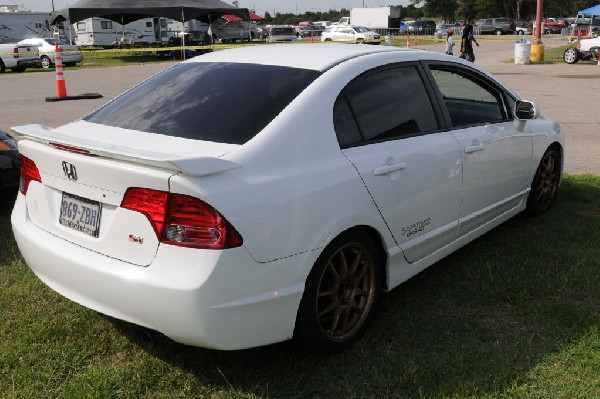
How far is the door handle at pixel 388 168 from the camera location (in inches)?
125

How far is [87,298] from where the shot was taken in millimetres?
2814

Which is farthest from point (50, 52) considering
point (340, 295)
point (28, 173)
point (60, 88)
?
point (340, 295)

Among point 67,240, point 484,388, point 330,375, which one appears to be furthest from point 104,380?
point 484,388

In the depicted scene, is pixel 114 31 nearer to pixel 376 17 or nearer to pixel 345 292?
pixel 376 17

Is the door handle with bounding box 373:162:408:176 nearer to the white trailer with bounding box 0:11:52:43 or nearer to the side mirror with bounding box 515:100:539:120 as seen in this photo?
the side mirror with bounding box 515:100:539:120

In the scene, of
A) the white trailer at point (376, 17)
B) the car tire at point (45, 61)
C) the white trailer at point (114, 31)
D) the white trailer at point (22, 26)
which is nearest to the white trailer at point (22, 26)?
the white trailer at point (22, 26)

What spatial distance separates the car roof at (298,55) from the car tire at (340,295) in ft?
3.25

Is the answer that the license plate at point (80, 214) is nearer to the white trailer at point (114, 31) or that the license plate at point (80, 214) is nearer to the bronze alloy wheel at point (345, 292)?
the bronze alloy wheel at point (345, 292)

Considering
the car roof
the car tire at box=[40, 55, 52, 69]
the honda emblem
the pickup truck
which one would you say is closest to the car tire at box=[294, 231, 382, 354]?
the car roof

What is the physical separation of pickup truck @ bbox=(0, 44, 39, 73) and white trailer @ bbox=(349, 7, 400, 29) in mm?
40296

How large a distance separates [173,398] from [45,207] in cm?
113

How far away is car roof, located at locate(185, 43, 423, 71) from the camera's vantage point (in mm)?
3404

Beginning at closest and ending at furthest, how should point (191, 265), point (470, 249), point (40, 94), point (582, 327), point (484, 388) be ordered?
point (191, 265), point (484, 388), point (582, 327), point (470, 249), point (40, 94)

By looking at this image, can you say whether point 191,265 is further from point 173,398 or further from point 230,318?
point 173,398
